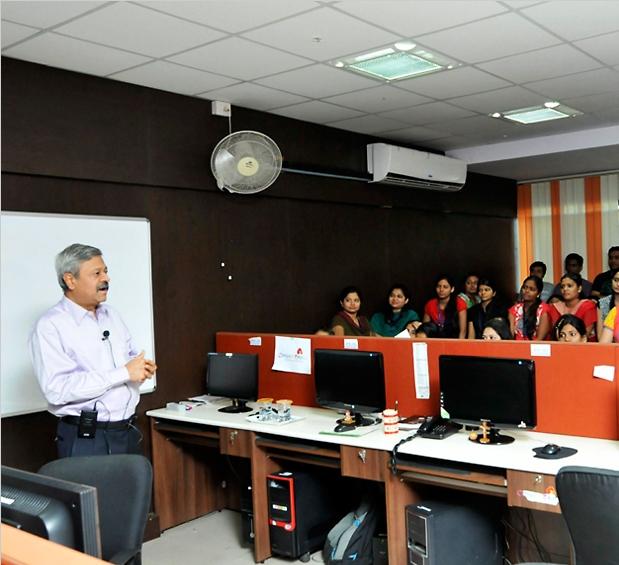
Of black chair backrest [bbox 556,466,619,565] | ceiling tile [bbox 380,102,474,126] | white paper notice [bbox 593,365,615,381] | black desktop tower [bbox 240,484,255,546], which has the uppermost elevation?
ceiling tile [bbox 380,102,474,126]

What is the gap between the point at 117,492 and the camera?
7.73ft

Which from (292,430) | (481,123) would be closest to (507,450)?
(292,430)

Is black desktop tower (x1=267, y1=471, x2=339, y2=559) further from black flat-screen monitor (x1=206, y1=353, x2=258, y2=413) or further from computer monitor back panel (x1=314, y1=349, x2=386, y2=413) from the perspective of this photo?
black flat-screen monitor (x1=206, y1=353, x2=258, y2=413)

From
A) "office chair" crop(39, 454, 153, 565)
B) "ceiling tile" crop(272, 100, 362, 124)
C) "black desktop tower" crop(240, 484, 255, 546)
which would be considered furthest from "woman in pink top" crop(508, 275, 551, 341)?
"office chair" crop(39, 454, 153, 565)

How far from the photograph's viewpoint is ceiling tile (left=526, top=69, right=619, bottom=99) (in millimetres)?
4633

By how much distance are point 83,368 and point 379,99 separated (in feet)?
9.51

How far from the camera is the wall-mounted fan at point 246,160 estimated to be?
454cm

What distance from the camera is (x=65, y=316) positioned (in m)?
3.21

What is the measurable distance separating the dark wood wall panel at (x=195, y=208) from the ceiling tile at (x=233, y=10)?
1090mm

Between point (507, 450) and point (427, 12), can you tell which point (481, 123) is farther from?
point (507, 450)

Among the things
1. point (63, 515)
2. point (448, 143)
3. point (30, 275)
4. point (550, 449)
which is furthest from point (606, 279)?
point (63, 515)

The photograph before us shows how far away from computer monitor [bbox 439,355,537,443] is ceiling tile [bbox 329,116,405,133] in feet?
9.06

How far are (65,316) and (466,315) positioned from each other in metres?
3.89

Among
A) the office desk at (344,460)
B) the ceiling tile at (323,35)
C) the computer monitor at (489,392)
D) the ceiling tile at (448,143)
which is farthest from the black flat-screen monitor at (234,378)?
the ceiling tile at (448,143)
